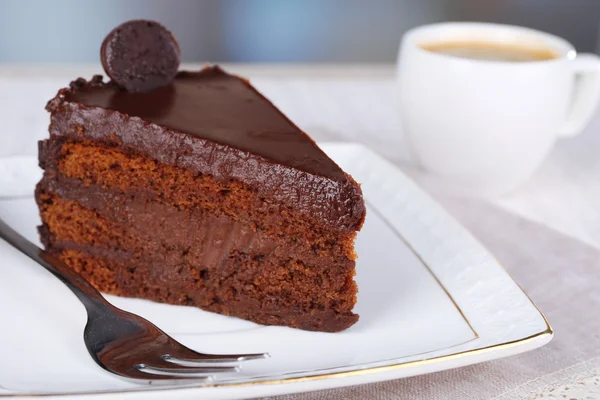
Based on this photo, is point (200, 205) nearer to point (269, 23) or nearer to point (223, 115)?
point (223, 115)

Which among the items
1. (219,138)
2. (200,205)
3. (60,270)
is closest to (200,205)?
(200,205)

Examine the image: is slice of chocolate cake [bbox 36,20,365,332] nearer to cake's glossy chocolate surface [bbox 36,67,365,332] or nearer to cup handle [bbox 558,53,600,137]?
cake's glossy chocolate surface [bbox 36,67,365,332]

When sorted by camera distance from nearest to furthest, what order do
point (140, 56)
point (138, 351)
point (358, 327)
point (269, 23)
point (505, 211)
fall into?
point (138, 351) → point (358, 327) → point (140, 56) → point (505, 211) → point (269, 23)

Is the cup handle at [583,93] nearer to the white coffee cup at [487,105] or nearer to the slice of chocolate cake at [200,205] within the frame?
the white coffee cup at [487,105]

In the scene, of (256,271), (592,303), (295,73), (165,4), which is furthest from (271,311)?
(165,4)

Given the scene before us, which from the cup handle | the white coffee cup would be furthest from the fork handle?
the cup handle

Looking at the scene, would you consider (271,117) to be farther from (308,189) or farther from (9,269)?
(9,269)
